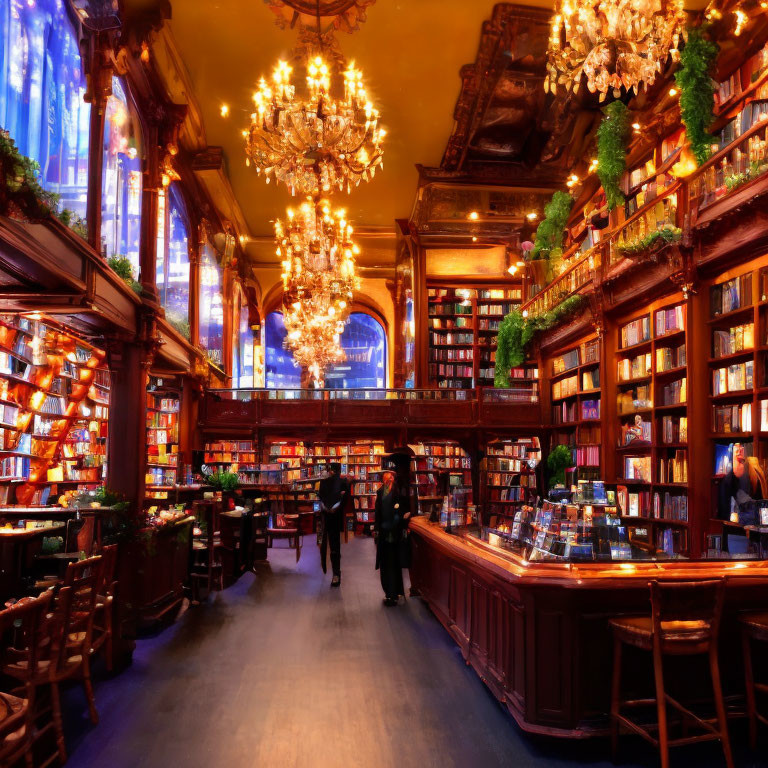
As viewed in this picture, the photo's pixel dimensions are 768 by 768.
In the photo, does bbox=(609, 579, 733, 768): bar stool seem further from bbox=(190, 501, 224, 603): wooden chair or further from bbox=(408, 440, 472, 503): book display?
bbox=(408, 440, 472, 503): book display

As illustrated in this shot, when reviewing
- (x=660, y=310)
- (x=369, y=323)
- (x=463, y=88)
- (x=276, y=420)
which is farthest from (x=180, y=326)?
(x=369, y=323)

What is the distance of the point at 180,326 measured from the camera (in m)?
11.0

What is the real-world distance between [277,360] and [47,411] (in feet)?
46.0

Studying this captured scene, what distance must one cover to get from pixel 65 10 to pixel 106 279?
7.86 feet

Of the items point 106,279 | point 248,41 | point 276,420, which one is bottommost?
point 276,420

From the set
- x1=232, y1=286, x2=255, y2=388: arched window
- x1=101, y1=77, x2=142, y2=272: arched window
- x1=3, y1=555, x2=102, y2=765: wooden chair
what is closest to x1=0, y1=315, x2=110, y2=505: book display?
x1=101, y1=77, x2=142, y2=272: arched window

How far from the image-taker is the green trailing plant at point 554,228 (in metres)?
12.2

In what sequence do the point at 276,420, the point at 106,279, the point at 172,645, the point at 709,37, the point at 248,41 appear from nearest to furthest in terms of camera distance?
the point at 172,645 → the point at 106,279 → the point at 709,37 → the point at 248,41 → the point at 276,420

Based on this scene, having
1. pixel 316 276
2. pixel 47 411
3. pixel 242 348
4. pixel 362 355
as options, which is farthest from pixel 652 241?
pixel 362 355

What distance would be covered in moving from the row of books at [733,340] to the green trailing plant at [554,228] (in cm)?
541

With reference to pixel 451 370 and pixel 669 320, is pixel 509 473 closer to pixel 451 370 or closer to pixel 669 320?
pixel 451 370

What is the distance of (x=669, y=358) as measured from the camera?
8.12 metres

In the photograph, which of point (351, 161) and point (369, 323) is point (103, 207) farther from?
point (369, 323)

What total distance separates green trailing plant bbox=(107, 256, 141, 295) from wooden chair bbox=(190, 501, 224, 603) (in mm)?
2925
